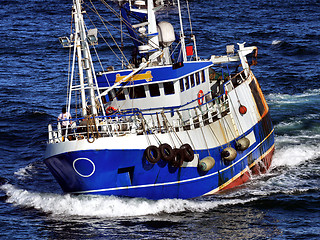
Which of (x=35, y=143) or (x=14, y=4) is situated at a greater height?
(x=14, y=4)

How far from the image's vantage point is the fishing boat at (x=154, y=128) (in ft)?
70.9

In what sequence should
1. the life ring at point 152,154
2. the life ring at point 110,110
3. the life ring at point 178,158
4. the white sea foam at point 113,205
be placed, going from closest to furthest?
1. the life ring at point 152,154
2. the white sea foam at point 113,205
3. the life ring at point 178,158
4. the life ring at point 110,110

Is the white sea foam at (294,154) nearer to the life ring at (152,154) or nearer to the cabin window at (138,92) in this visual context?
the cabin window at (138,92)

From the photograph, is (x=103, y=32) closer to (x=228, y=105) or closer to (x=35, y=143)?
(x=35, y=143)

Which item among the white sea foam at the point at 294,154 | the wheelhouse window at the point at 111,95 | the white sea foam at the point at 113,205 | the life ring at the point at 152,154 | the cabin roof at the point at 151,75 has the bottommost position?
the white sea foam at the point at 294,154

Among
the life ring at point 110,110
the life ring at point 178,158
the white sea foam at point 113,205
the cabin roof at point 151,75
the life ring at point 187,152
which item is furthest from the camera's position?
the cabin roof at point 151,75

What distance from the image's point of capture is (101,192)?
72.5ft

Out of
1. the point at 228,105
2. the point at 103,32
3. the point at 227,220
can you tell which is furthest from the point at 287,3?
the point at 227,220

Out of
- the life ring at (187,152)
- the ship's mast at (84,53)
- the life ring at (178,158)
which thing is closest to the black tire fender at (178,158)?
the life ring at (178,158)

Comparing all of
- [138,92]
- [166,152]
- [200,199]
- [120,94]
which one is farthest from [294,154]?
[166,152]

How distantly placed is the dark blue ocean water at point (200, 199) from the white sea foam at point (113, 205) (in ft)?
0.13

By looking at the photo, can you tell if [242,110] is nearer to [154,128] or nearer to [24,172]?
[154,128]

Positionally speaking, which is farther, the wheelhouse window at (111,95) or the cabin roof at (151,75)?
the wheelhouse window at (111,95)

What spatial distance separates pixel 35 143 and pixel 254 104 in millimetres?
13251
